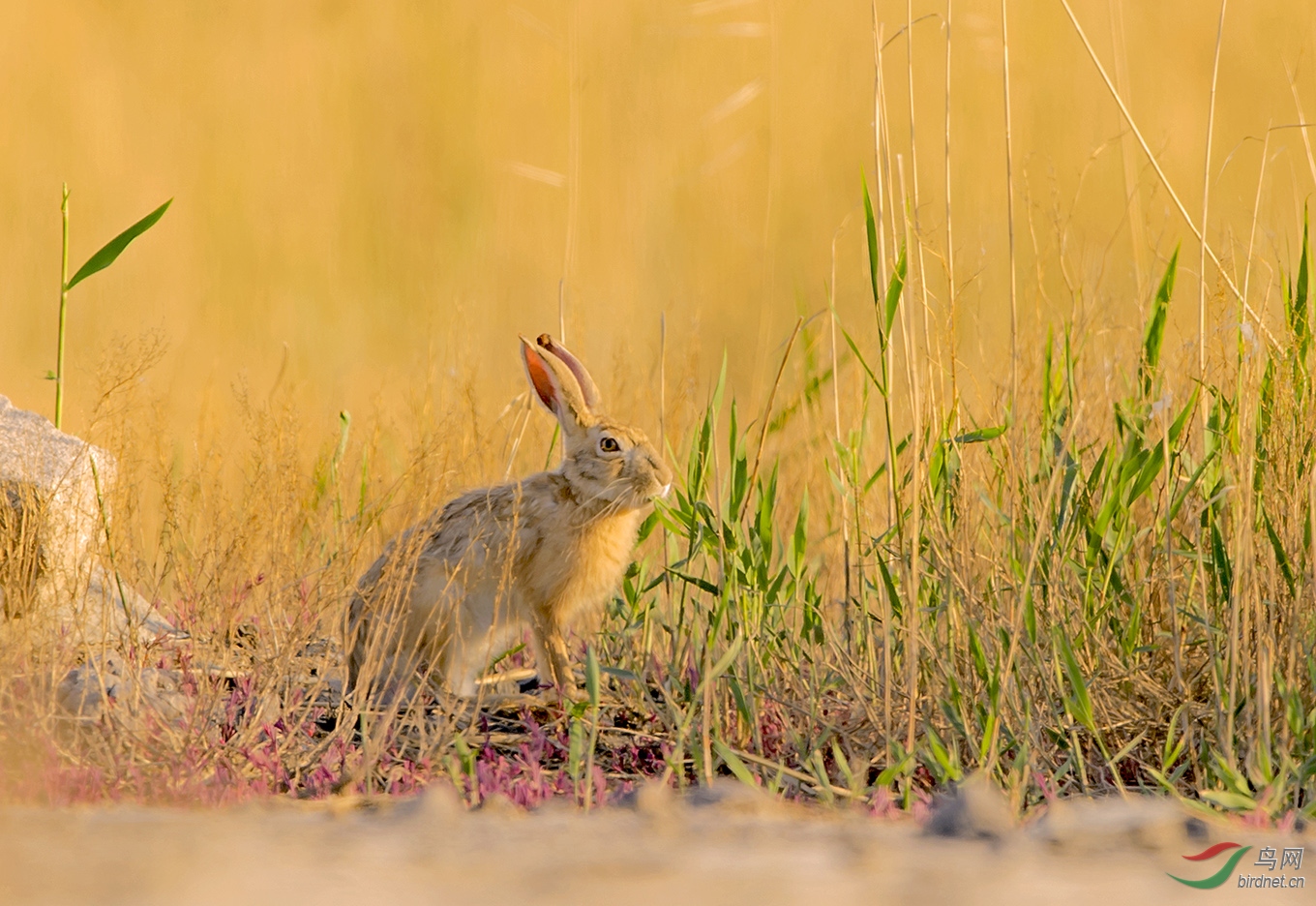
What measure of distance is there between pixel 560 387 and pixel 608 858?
1.99 meters

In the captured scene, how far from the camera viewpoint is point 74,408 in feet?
12.3

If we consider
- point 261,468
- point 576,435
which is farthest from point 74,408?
point 576,435

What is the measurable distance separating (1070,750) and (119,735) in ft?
5.93

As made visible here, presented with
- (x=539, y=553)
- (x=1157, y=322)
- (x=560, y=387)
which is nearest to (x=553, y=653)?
(x=539, y=553)

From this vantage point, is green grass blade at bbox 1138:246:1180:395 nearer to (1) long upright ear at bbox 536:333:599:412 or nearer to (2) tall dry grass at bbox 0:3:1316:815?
(2) tall dry grass at bbox 0:3:1316:815

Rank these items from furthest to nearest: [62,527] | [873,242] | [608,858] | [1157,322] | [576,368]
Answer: [576,368] < [62,527] < [1157,322] < [873,242] < [608,858]

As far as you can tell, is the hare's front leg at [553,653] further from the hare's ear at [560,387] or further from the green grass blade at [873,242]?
the green grass blade at [873,242]

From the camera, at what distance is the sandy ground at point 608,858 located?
6.24ft

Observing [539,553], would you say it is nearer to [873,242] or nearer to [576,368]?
[576,368]

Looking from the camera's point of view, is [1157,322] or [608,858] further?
[1157,322]

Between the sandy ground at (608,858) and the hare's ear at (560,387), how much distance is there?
5.35ft

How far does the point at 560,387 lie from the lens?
12.8ft

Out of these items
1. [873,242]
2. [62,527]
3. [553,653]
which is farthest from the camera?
[553,653]

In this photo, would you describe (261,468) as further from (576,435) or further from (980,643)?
(980,643)
